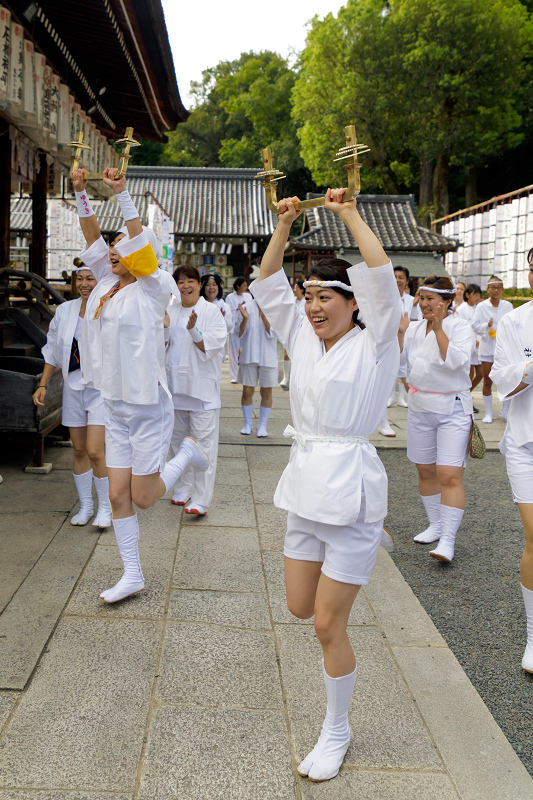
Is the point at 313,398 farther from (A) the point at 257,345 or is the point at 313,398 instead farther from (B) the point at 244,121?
(B) the point at 244,121

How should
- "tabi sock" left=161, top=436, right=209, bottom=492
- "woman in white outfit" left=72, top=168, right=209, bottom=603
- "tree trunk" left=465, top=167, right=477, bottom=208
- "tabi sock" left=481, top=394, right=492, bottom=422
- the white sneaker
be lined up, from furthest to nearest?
"tree trunk" left=465, top=167, right=477, bottom=208 < "tabi sock" left=481, top=394, right=492, bottom=422 < the white sneaker < "tabi sock" left=161, top=436, right=209, bottom=492 < "woman in white outfit" left=72, top=168, right=209, bottom=603

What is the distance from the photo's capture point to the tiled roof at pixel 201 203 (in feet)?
88.7

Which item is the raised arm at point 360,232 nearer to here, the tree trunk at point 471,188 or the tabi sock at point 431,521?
the tabi sock at point 431,521

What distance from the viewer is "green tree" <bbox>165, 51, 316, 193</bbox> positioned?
35.2 meters

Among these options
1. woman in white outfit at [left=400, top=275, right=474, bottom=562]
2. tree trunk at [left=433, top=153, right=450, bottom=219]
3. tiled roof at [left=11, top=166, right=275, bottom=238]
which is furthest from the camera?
tiled roof at [left=11, top=166, right=275, bottom=238]

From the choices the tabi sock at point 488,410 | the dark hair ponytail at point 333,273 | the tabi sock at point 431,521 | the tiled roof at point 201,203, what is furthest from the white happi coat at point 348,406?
the tiled roof at point 201,203

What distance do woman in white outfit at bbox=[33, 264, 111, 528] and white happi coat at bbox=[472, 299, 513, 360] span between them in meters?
6.92

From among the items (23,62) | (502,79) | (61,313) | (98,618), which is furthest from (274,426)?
(502,79)

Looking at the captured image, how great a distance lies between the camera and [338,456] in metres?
2.40

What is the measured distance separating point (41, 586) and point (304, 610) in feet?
6.29

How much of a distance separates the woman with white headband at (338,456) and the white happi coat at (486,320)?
26.3 ft

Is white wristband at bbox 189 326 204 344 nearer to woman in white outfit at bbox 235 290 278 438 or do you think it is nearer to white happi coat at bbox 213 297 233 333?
woman in white outfit at bbox 235 290 278 438

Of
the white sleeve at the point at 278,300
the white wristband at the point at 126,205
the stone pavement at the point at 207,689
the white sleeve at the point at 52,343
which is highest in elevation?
the white wristband at the point at 126,205

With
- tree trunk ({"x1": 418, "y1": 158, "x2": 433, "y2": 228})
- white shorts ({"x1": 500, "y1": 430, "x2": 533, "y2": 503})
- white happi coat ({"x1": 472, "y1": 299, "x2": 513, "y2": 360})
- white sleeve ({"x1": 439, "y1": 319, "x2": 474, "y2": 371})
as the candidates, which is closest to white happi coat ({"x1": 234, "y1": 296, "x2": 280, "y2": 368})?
white happi coat ({"x1": 472, "y1": 299, "x2": 513, "y2": 360})
